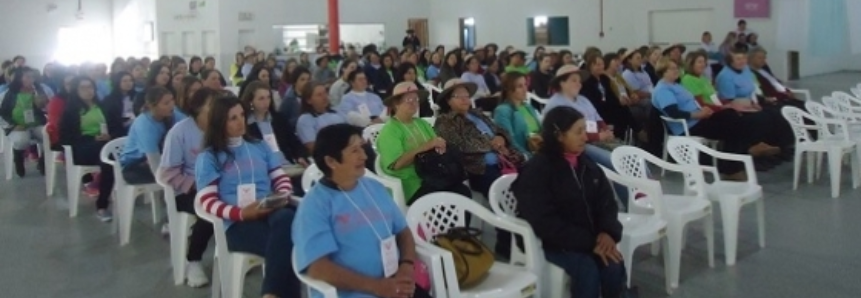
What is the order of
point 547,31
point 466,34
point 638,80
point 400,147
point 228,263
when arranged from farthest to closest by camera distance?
point 466,34
point 547,31
point 638,80
point 400,147
point 228,263

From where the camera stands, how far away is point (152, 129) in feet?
14.0

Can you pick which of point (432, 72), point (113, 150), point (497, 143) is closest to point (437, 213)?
point (497, 143)

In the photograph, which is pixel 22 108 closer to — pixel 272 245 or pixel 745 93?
pixel 272 245

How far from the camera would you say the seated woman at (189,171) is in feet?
12.3

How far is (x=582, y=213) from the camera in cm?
304

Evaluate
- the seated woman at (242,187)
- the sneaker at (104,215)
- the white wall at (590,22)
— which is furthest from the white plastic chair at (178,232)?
the white wall at (590,22)

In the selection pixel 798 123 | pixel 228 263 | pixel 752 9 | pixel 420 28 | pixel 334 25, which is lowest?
pixel 228 263

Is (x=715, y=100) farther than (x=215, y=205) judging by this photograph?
Yes

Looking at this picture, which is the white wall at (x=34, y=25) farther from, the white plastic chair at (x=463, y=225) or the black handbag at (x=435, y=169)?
the white plastic chair at (x=463, y=225)

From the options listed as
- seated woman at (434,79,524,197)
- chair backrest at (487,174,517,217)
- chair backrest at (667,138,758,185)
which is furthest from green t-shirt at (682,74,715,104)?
chair backrest at (487,174,517,217)

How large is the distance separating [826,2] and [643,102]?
789 centimetres

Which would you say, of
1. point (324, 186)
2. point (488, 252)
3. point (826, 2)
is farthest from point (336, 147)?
point (826, 2)

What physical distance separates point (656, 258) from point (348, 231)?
2167 millimetres

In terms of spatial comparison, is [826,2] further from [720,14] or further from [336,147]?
[336,147]
